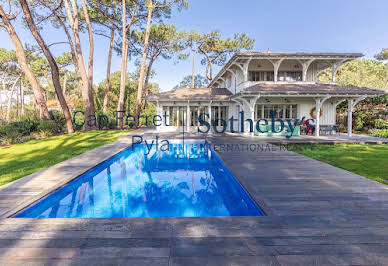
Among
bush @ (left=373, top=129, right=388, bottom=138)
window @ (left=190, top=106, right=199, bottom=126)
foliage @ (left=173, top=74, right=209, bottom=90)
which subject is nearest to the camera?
bush @ (left=373, top=129, right=388, bottom=138)

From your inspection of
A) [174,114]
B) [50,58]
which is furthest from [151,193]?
[50,58]

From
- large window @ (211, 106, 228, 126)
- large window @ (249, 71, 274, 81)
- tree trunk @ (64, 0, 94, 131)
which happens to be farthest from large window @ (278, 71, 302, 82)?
tree trunk @ (64, 0, 94, 131)

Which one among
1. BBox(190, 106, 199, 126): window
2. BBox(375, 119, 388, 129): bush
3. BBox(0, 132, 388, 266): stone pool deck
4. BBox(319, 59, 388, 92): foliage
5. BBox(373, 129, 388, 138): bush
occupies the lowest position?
BBox(0, 132, 388, 266): stone pool deck

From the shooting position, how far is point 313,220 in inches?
108

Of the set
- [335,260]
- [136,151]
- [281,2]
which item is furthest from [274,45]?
[335,260]

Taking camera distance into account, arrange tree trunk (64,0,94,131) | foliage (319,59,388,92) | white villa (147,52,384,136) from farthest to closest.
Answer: foliage (319,59,388,92) → tree trunk (64,0,94,131) → white villa (147,52,384,136)

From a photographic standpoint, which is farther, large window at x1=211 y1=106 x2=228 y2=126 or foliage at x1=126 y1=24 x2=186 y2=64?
foliage at x1=126 y1=24 x2=186 y2=64

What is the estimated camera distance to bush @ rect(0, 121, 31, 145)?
35.4 feet

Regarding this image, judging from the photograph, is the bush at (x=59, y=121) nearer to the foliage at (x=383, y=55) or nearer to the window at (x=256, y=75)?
the window at (x=256, y=75)

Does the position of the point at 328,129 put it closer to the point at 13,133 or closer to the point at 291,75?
the point at 291,75

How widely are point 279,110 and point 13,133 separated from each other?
16.9 m

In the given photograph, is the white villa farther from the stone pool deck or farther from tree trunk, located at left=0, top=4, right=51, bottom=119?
the stone pool deck

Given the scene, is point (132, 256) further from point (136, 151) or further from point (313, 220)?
point (136, 151)

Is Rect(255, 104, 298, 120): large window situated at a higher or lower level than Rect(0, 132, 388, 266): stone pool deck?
higher
